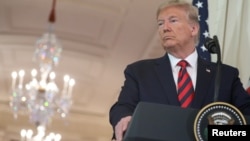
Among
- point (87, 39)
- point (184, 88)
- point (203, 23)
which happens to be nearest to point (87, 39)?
point (87, 39)

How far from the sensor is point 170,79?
1.78m

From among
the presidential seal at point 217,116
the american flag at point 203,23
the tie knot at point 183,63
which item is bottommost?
the presidential seal at point 217,116

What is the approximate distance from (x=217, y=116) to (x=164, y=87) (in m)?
0.53

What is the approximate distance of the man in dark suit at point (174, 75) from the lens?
1737 millimetres

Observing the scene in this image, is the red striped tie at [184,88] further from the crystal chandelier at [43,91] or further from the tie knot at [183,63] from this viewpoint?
the crystal chandelier at [43,91]

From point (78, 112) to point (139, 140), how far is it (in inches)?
443

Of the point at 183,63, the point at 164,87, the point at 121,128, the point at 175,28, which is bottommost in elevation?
the point at 121,128

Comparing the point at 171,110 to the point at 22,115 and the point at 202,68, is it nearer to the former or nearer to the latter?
the point at 202,68

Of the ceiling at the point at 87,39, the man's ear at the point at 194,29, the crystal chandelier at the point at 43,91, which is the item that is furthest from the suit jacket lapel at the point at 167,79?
the crystal chandelier at the point at 43,91

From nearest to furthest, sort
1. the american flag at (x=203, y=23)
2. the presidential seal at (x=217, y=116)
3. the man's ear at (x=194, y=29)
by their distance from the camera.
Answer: the presidential seal at (x=217, y=116) → the man's ear at (x=194, y=29) → the american flag at (x=203, y=23)

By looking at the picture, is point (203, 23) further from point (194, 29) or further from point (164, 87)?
point (164, 87)

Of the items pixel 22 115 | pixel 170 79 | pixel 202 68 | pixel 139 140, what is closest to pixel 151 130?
pixel 139 140

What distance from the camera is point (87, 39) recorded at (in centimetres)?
855

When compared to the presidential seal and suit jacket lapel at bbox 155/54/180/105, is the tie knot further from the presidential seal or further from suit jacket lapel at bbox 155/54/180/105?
the presidential seal
